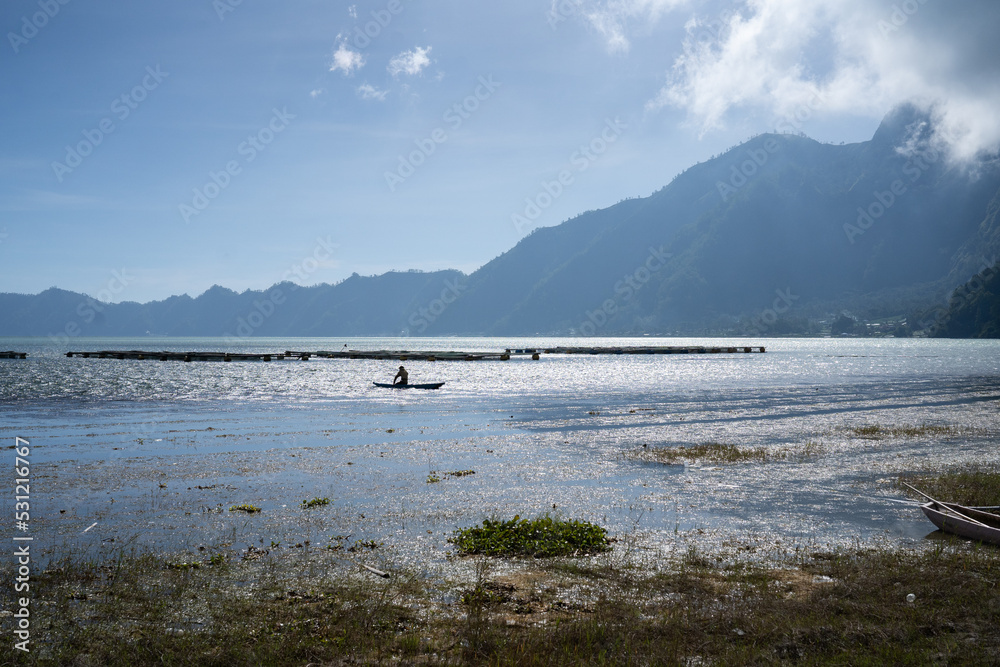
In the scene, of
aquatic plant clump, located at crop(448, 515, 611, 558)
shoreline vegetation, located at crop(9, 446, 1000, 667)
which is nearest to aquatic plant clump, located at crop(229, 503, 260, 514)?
shoreline vegetation, located at crop(9, 446, 1000, 667)

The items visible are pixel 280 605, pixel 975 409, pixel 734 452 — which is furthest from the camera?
pixel 975 409

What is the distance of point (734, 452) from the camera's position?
2755 cm

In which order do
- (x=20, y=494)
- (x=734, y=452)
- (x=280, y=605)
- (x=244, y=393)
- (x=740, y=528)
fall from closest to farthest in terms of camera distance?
(x=280, y=605)
(x=740, y=528)
(x=20, y=494)
(x=734, y=452)
(x=244, y=393)

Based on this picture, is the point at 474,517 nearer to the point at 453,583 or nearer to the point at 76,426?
the point at 453,583

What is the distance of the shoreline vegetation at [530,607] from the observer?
8.81 metres

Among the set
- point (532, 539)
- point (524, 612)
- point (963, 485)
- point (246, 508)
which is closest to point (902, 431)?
point (963, 485)

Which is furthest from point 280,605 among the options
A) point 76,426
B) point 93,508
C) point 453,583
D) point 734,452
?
point 76,426

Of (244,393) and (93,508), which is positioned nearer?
(93,508)

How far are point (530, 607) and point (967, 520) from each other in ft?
36.7

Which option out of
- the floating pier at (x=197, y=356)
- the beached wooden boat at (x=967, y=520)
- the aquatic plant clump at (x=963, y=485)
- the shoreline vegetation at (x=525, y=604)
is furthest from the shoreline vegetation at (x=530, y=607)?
the floating pier at (x=197, y=356)

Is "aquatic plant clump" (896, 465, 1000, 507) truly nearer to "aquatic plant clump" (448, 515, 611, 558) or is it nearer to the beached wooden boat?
the beached wooden boat

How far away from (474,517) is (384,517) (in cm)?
243

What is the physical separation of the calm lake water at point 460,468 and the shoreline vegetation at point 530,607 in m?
1.42

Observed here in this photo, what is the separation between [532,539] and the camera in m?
14.5
